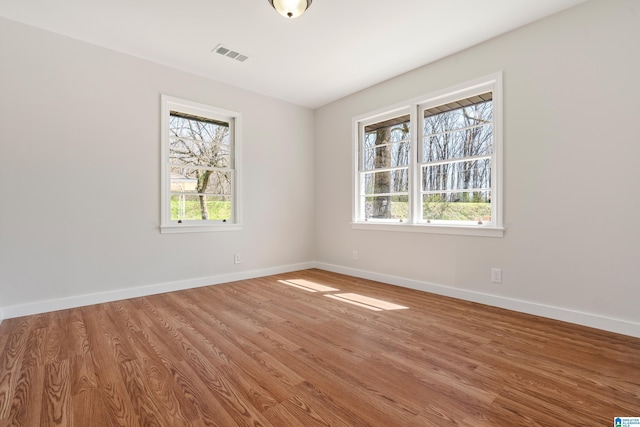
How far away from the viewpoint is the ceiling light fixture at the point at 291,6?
2.27m

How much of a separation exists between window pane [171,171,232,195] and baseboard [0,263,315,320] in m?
1.15

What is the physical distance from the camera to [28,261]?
2.73m

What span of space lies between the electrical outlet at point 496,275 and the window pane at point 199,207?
3290mm

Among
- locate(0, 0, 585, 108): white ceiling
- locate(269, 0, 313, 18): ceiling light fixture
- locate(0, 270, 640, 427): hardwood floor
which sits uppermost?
locate(0, 0, 585, 108): white ceiling

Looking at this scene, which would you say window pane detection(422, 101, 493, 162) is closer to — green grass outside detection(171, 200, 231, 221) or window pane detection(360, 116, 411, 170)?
window pane detection(360, 116, 411, 170)

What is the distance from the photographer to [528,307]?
8.98 feet

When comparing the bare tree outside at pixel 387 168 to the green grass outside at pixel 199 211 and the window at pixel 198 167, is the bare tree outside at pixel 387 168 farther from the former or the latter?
the green grass outside at pixel 199 211

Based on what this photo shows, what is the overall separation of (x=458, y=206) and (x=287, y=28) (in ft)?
8.39

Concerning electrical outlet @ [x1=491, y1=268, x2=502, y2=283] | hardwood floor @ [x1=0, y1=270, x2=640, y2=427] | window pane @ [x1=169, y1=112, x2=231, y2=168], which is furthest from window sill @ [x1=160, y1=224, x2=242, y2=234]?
electrical outlet @ [x1=491, y1=268, x2=502, y2=283]

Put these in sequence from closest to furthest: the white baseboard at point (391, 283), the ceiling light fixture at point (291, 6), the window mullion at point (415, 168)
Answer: the ceiling light fixture at point (291, 6) < the white baseboard at point (391, 283) < the window mullion at point (415, 168)

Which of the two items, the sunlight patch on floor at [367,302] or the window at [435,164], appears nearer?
the sunlight patch on floor at [367,302]

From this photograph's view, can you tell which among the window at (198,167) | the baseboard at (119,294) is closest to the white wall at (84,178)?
the baseboard at (119,294)

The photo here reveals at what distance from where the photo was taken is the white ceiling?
2494 millimetres

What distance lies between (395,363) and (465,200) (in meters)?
2.08
